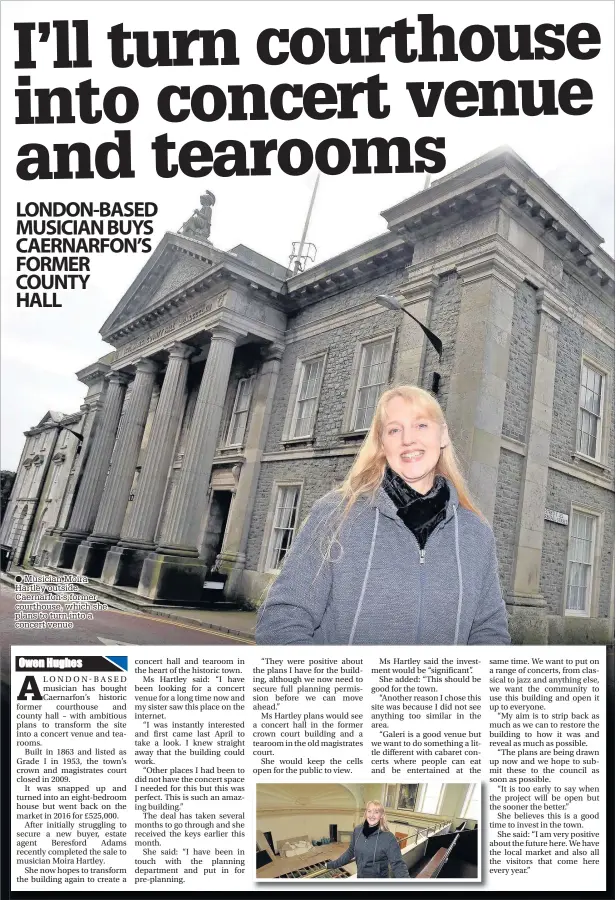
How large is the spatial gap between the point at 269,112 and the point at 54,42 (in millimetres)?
1333

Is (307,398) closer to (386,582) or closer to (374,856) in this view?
(386,582)

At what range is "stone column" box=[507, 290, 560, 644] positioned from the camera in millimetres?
5184

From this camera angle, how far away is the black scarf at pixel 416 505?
204 cm

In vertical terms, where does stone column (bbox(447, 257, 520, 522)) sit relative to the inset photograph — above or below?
above

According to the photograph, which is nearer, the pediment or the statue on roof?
the statue on roof

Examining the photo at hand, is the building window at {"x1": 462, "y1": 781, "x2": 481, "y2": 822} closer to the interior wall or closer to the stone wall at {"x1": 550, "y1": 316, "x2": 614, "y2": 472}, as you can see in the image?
the interior wall

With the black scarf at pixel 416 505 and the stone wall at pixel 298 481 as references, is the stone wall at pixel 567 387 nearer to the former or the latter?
the stone wall at pixel 298 481

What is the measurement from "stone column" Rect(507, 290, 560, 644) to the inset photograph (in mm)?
2961

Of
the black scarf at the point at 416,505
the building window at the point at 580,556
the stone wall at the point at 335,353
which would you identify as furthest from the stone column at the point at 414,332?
the black scarf at the point at 416,505

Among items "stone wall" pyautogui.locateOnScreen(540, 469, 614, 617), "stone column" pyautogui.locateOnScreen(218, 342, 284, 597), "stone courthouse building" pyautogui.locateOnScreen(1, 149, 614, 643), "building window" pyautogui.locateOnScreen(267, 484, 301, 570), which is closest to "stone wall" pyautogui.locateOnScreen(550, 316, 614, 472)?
"stone courthouse building" pyautogui.locateOnScreen(1, 149, 614, 643)

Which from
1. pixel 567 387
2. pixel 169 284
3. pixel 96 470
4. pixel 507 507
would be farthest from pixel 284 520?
pixel 567 387

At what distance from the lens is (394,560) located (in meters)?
1.98

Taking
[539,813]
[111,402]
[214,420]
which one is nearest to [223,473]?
[214,420]

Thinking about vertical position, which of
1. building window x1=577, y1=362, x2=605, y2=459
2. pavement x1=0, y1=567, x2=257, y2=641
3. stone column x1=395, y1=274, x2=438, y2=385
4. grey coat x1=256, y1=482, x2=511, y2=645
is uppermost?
stone column x1=395, y1=274, x2=438, y2=385
